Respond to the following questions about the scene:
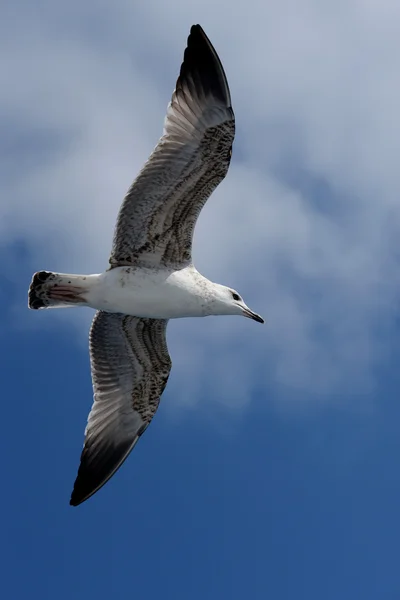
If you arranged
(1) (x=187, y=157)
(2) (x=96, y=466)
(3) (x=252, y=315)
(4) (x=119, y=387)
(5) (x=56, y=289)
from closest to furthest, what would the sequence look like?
(1) (x=187, y=157) < (5) (x=56, y=289) < (3) (x=252, y=315) < (2) (x=96, y=466) < (4) (x=119, y=387)

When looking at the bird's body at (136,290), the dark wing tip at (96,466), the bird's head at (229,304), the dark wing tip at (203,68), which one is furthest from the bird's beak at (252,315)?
the dark wing tip at (203,68)

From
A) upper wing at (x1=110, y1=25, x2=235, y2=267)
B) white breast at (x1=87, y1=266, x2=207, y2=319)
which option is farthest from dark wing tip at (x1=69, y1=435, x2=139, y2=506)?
upper wing at (x1=110, y1=25, x2=235, y2=267)

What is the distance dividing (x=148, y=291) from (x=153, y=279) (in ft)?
0.57

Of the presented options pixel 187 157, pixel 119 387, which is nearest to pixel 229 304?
pixel 187 157

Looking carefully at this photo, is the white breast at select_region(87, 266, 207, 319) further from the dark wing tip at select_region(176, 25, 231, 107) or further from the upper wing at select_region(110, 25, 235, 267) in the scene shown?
the dark wing tip at select_region(176, 25, 231, 107)

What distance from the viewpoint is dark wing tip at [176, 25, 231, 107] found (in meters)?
13.9

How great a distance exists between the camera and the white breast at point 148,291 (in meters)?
14.3

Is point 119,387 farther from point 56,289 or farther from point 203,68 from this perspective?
point 203,68

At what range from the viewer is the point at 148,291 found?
14.3 meters

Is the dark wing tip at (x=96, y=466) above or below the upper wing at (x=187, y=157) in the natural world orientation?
below

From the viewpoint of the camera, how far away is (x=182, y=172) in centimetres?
1373

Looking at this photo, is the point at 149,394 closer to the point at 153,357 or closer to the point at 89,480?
the point at 153,357

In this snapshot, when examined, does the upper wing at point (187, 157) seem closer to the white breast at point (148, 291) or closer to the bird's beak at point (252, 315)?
the white breast at point (148, 291)

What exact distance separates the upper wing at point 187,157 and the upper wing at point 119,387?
178cm
